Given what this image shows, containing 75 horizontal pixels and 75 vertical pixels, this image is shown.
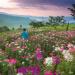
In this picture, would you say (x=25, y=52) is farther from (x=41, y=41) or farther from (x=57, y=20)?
(x=57, y=20)

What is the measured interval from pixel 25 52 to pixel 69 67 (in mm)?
5346

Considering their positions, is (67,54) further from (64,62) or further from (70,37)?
(70,37)

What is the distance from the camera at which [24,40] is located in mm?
16547

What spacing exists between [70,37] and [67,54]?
12.6m

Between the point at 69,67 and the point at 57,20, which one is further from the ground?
the point at 69,67

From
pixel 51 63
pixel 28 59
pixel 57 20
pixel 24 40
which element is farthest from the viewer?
pixel 57 20

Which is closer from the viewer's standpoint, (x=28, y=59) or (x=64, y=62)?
(x=64, y=62)

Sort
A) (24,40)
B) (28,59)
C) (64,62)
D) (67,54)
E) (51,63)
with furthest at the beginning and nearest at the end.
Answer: (24,40) < (28,59) < (64,62) < (67,54) < (51,63)

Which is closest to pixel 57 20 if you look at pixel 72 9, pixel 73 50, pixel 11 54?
pixel 72 9

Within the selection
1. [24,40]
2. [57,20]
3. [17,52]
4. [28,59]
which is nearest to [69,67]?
[28,59]

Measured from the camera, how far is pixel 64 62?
7.91m

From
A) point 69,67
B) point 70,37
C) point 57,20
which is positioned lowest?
point 57,20

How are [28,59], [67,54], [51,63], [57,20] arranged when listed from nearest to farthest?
[51,63] → [67,54] → [28,59] → [57,20]

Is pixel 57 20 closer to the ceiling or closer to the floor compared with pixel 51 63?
closer to the floor
